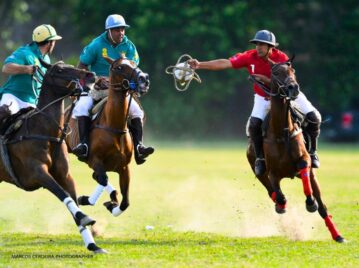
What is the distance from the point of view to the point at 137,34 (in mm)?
40312

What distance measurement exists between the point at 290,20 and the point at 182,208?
26.8 meters

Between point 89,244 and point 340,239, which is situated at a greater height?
point 89,244

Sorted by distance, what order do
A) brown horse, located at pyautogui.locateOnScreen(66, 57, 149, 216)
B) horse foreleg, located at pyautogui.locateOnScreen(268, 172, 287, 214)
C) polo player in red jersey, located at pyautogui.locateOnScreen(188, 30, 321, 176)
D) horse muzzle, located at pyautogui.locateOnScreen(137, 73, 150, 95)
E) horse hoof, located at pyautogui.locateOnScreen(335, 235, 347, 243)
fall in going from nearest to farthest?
horse hoof, located at pyautogui.locateOnScreen(335, 235, 347, 243) → horse muzzle, located at pyautogui.locateOnScreen(137, 73, 150, 95) → horse foreleg, located at pyautogui.locateOnScreen(268, 172, 287, 214) → brown horse, located at pyautogui.locateOnScreen(66, 57, 149, 216) → polo player in red jersey, located at pyautogui.locateOnScreen(188, 30, 321, 176)

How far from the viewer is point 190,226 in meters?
14.7

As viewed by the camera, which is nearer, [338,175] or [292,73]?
[292,73]

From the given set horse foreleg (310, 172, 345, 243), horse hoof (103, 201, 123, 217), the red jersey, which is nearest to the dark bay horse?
horse hoof (103, 201, 123, 217)

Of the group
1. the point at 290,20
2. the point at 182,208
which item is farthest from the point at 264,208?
the point at 290,20

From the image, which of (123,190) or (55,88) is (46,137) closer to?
(55,88)

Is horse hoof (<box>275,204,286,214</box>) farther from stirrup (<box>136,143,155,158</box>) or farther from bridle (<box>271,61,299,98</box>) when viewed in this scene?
stirrup (<box>136,143,155,158</box>)

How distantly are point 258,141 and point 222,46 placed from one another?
26473 mm

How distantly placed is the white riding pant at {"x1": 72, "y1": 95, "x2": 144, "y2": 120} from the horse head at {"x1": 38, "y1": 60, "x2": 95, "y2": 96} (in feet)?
6.33

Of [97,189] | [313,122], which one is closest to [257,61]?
[313,122]

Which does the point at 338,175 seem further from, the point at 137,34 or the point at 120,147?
the point at 137,34

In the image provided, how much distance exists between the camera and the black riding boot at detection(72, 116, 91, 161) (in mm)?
13492
